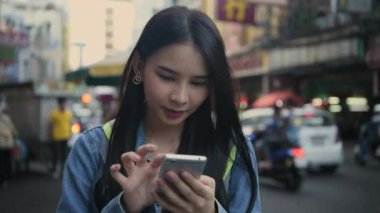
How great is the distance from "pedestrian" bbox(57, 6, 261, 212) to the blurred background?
28cm

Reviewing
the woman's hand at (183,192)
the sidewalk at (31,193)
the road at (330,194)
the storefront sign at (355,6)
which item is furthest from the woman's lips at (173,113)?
the storefront sign at (355,6)

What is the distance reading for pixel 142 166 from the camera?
133 cm

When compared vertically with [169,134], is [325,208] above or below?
below

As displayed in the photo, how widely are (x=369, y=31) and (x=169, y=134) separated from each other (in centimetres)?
1825

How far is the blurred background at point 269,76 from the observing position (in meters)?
8.98

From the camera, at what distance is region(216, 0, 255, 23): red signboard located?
2019cm

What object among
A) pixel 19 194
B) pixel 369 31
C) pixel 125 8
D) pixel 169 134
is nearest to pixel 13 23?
pixel 369 31

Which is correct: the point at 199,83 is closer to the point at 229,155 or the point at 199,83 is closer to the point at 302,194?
the point at 229,155

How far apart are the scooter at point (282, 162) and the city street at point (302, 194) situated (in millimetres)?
182

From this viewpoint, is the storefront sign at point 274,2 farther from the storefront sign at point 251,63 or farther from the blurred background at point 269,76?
the storefront sign at point 251,63

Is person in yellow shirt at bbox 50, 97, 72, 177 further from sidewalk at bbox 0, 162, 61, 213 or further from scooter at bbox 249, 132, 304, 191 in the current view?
scooter at bbox 249, 132, 304, 191

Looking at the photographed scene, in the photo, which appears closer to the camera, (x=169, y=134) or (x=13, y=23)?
(x=169, y=134)

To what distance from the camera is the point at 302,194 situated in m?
8.94

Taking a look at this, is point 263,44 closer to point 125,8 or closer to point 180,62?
point 180,62
